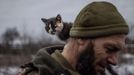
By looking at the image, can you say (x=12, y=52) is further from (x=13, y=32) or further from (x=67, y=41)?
(x=67, y=41)

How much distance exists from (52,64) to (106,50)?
0.93 ft

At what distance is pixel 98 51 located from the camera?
284 centimetres

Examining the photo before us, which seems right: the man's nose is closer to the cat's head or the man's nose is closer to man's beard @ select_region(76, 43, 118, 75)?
man's beard @ select_region(76, 43, 118, 75)

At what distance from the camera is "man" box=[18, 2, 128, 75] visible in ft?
9.30

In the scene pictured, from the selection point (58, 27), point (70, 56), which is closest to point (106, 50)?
point (70, 56)

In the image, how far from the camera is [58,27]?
10.7ft

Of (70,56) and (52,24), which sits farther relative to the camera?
(52,24)

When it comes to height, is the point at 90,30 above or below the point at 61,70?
above

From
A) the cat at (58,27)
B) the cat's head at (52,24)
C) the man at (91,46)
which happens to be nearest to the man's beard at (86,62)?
the man at (91,46)

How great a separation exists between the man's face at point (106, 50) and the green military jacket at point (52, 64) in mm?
123

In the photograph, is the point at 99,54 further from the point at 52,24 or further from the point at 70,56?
the point at 52,24

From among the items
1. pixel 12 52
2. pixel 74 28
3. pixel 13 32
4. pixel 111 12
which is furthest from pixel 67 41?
pixel 13 32

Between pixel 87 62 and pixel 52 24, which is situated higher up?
pixel 52 24

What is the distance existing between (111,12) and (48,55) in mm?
390
